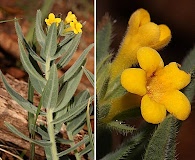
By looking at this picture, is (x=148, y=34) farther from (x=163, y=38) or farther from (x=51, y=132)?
(x=51, y=132)

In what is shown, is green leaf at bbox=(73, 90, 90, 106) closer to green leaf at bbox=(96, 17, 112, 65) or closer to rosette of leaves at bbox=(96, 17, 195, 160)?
rosette of leaves at bbox=(96, 17, 195, 160)

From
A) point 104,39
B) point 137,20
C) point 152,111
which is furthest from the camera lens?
point 104,39

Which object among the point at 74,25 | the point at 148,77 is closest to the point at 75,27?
the point at 74,25

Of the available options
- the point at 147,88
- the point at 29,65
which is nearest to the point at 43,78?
the point at 29,65

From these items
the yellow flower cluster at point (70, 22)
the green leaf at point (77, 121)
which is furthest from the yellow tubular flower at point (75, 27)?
the green leaf at point (77, 121)

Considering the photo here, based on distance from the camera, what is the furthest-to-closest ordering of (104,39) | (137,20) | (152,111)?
(104,39), (137,20), (152,111)

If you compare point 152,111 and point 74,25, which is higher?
point 74,25

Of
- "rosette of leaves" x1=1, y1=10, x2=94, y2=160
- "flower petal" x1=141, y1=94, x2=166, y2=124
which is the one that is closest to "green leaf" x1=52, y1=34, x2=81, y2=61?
"rosette of leaves" x1=1, y1=10, x2=94, y2=160

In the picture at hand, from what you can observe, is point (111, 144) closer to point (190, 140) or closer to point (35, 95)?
point (35, 95)
